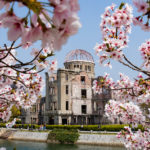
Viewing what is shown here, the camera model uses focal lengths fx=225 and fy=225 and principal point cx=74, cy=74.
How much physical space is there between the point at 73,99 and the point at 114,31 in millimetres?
37544

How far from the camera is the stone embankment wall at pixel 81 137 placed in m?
25.3

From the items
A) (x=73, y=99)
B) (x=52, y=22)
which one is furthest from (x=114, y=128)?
(x=52, y=22)

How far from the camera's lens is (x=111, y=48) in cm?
420

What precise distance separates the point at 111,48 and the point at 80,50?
4258cm

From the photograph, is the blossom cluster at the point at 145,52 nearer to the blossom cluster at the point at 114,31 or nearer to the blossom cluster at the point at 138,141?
the blossom cluster at the point at 114,31

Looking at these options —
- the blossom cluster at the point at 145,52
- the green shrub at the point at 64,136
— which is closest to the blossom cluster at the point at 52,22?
the blossom cluster at the point at 145,52

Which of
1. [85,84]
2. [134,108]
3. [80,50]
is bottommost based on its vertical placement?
[134,108]

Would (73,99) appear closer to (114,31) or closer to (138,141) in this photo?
(138,141)

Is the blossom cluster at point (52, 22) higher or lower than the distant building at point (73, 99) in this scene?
lower

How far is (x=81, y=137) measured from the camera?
27781 mm

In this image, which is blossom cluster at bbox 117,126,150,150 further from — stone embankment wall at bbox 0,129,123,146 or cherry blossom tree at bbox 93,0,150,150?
stone embankment wall at bbox 0,129,123,146

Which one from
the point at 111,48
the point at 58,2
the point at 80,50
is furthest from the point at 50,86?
the point at 58,2

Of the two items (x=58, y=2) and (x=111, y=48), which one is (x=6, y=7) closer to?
(x=58, y=2)

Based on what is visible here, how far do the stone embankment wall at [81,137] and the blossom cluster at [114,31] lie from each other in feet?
70.3
